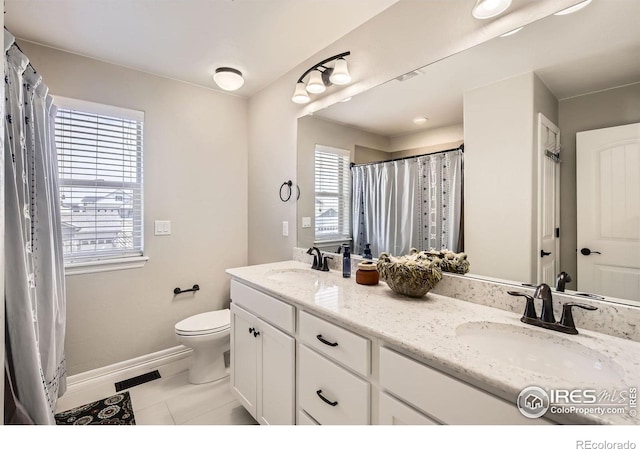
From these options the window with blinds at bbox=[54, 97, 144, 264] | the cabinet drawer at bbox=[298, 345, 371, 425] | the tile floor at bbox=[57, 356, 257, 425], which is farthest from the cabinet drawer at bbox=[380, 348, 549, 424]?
the window with blinds at bbox=[54, 97, 144, 264]

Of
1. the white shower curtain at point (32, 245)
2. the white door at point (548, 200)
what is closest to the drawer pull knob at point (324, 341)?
the white door at point (548, 200)

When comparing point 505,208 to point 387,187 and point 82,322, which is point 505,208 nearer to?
point 387,187

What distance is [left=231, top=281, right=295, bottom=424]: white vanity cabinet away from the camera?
134 cm

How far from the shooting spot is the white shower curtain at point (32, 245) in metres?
1.21

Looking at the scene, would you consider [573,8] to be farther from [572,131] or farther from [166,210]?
[166,210]

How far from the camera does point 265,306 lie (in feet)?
4.90

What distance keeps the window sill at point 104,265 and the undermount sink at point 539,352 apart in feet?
7.49

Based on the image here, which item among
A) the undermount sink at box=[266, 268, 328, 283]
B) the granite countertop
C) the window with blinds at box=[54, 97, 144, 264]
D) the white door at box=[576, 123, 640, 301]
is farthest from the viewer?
the window with blinds at box=[54, 97, 144, 264]

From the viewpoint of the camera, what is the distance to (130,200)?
7.22 feet

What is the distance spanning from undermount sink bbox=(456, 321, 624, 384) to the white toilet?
5.65 feet

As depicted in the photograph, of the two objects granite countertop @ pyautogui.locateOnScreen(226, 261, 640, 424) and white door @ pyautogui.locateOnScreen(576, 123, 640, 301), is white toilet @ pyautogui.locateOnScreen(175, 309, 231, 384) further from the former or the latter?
white door @ pyautogui.locateOnScreen(576, 123, 640, 301)

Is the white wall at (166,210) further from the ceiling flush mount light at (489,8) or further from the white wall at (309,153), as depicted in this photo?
the ceiling flush mount light at (489,8)

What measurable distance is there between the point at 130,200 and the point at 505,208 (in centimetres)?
248
